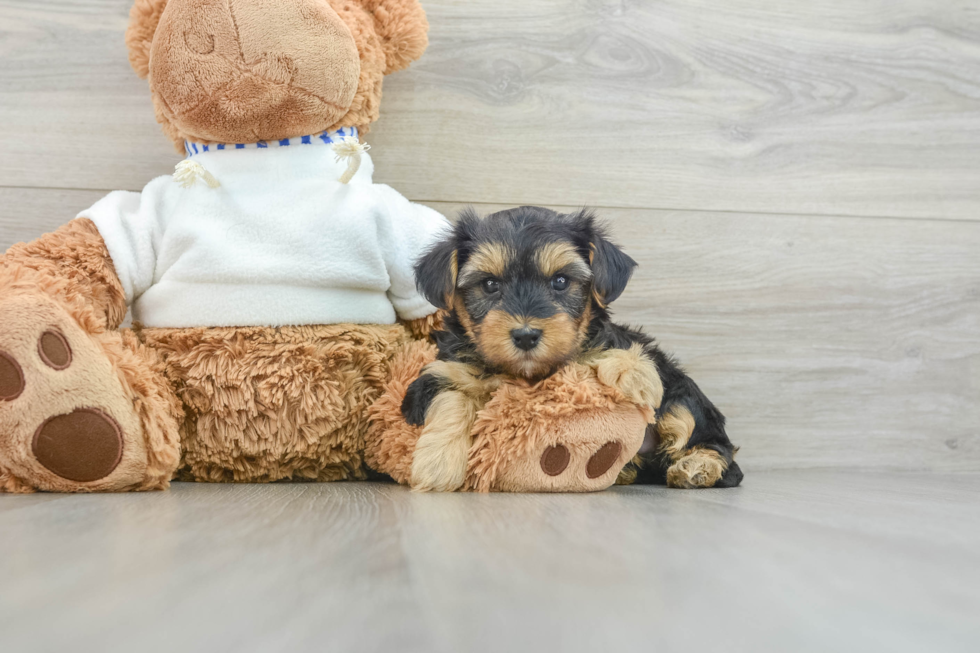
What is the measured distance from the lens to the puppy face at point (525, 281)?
134 centimetres

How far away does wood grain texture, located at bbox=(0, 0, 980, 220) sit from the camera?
6.15 ft

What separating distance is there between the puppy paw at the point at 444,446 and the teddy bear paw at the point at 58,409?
532 mm

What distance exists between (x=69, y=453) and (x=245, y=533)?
65 cm

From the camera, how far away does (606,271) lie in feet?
4.71

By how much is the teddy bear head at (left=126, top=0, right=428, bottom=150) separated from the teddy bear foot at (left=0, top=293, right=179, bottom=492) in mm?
514

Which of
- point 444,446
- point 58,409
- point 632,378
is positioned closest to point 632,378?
point 632,378

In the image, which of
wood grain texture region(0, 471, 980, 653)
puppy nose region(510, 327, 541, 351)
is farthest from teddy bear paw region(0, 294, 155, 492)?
puppy nose region(510, 327, 541, 351)

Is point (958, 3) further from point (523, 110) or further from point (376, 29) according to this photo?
point (376, 29)

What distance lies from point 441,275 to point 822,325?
126 centimetres

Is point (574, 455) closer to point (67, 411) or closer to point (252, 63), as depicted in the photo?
point (67, 411)

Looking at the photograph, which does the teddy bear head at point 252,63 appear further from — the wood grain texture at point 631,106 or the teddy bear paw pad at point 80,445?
the teddy bear paw pad at point 80,445

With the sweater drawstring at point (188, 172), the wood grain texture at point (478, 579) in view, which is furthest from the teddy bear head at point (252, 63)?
the wood grain texture at point (478, 579)

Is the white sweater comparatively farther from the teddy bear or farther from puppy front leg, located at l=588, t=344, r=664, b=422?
puppy front leg, located at l=588, t=344, r=664, b=422

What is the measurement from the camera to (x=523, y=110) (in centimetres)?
200
